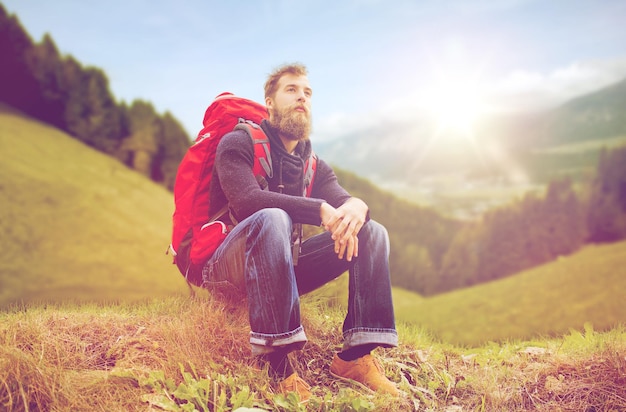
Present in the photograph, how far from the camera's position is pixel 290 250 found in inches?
126

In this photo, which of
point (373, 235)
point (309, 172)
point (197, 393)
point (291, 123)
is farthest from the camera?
point (309, 172)

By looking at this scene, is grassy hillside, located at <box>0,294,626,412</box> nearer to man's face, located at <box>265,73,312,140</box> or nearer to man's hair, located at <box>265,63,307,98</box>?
man's face, located at <box>265,73,312,140</box>

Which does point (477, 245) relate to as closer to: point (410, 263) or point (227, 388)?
point (410, 263)

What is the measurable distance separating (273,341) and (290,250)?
0.59m

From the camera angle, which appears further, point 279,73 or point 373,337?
point 279,73

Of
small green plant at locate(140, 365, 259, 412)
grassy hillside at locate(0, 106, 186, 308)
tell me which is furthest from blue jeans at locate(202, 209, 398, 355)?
grassy hillside at locate(0, 106, 186, 308)

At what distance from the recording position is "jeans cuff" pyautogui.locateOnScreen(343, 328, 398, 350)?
349cm

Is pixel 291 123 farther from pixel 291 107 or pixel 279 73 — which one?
pixel 279 73

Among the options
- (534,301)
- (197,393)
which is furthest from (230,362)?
(534,301)

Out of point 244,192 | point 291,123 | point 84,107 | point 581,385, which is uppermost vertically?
point 84,107

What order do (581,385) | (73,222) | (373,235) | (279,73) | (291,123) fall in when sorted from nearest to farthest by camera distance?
(373,235)
(581,385)
(291,123)
(279,73)
(73,222)

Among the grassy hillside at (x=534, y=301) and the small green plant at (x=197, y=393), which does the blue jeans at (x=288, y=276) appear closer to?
the small green plant at (x=197, y=393)

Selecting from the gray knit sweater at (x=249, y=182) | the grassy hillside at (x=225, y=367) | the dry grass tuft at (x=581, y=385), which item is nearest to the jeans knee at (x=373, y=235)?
the gray knit sweater at (x=249, y=182)

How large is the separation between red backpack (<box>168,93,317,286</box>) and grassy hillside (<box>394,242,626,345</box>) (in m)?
42.1
